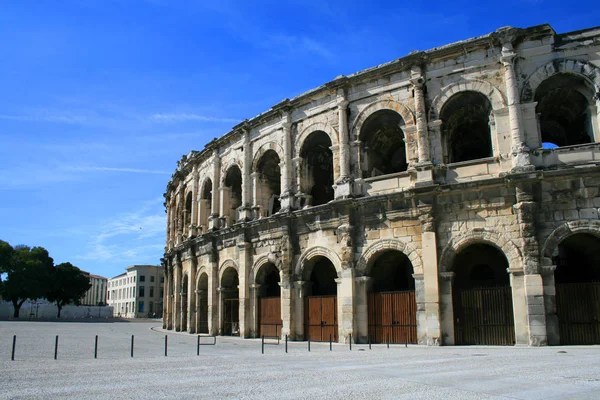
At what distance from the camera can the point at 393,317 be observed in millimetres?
16859

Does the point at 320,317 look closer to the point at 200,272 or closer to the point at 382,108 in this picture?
the point at 382,108

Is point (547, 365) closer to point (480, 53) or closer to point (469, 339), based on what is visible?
point (469, 339)

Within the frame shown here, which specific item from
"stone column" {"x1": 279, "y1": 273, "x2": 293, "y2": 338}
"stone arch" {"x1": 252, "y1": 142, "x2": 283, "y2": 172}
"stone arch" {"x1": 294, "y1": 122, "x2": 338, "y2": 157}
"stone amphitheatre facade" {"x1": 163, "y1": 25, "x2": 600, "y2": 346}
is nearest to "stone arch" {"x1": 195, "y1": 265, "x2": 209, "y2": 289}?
"stone amphitheatre facade" {"x1": 163, "y1": 25, "x2": 600, "y2": 346}

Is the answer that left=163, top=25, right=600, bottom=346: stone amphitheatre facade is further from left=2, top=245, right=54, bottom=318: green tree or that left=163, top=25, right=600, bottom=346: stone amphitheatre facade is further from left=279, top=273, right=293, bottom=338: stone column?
left=2, top=245, right=54, bottom=318: green tree

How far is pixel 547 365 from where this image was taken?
31.3 ft

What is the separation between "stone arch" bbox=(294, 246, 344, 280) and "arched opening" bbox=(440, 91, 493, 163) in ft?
16.6

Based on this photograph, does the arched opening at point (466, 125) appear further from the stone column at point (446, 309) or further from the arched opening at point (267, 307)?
the arched opening at point (267, 307)

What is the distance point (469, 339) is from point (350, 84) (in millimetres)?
9626

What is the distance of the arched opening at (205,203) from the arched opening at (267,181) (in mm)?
5289

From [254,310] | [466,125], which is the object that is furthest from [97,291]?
[466,125]

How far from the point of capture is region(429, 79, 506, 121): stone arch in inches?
631

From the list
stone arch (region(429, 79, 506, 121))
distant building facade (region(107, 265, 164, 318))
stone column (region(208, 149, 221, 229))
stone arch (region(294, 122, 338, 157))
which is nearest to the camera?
stone arch (region(429, 79, 506, 121))

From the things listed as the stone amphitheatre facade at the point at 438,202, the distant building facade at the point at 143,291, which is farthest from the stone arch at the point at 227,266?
the distant building facade at the point at 143,291

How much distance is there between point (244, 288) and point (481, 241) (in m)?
10.3
